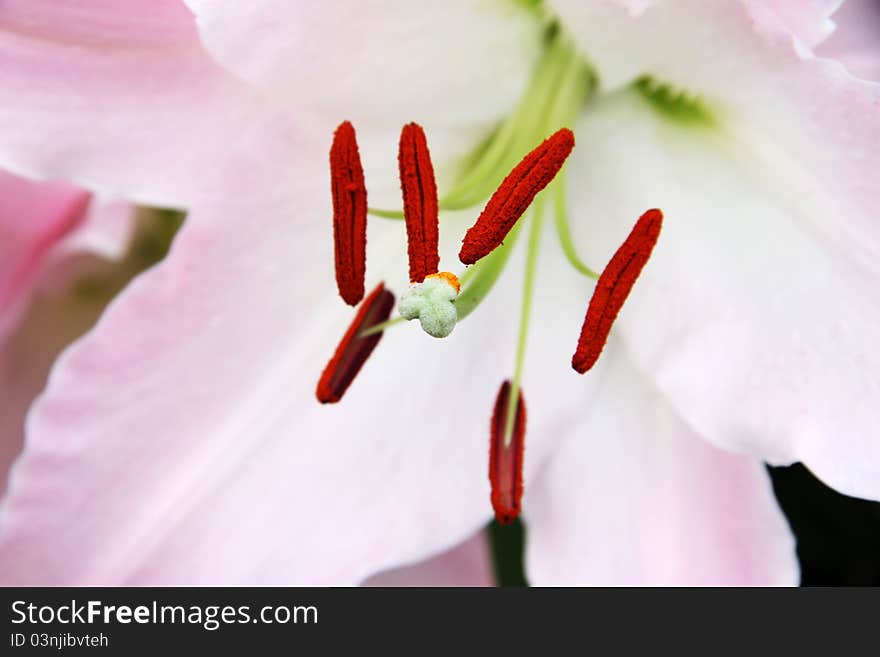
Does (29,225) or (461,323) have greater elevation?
(29,225)

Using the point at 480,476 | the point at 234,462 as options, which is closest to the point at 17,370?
the point at 234,462

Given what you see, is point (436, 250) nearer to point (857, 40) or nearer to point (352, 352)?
point (352, 352)

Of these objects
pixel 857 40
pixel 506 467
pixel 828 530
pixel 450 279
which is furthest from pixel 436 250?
pixel 828 530

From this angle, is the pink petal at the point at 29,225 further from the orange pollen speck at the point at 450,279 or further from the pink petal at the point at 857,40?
the pink petal at the point at 857,40

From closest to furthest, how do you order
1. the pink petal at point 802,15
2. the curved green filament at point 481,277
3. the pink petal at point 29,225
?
the pink petal at point 802,15 < the curved green filament at point 481,277 < the pink petal at point 29,225

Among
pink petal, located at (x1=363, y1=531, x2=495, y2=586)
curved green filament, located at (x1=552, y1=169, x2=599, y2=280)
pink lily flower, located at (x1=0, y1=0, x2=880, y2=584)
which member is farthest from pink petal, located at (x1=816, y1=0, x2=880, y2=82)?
pink petal, located at (x1=363, y1=531, x2=495, y2=586)

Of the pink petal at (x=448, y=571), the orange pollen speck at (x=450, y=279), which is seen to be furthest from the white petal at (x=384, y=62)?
the pink petal at (x=448, y=571)
